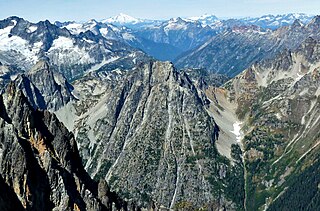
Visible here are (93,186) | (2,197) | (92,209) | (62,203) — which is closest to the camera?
(2,197)

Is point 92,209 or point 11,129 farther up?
point 11,129

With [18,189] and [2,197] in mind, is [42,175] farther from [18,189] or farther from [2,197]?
[2,197]

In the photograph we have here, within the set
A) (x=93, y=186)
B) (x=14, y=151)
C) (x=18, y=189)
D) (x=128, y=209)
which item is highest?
(x=14, y=151)

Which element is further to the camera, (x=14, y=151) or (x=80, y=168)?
(x=80, y=168)

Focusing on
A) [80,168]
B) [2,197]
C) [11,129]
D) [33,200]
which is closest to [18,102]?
[80,168]

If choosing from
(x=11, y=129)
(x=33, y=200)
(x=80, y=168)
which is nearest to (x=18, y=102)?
(x=80, y=168)

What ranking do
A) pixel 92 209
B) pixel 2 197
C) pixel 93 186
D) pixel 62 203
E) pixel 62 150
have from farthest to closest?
pixel 93 186, pixel 62 150, pixel 92 209, pixel 62 203, pixel 2 197
